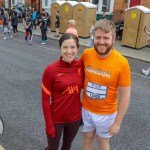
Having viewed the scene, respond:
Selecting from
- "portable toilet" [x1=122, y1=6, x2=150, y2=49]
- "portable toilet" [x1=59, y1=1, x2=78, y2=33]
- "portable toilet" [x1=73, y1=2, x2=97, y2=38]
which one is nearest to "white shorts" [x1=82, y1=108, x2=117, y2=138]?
"portable toilet" [x1=122, y1=6, x2=150, y2=49]

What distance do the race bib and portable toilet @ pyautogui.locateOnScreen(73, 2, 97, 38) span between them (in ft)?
43.5

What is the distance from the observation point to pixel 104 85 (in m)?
2.73

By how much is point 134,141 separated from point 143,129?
1.80 ft

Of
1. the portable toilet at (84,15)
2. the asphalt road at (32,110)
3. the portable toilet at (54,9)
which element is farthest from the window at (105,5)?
the asphalt road at (32,110)

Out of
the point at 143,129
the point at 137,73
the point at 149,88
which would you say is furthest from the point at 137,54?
the point at 143,129

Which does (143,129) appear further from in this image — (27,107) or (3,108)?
(3,108)

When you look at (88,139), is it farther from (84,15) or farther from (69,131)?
(84,15)

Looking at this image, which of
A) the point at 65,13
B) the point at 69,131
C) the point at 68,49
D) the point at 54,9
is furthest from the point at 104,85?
the point at 54,9

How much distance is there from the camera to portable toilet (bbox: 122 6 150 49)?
42.1 ft

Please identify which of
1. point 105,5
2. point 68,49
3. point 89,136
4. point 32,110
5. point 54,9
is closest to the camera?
point 68,49

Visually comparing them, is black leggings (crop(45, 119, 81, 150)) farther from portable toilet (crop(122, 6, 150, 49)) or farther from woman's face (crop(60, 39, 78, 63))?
portable toilet (crop(122, 6, 150, 49))

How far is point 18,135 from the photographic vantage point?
14.4ft

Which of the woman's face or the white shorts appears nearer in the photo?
the woman's face

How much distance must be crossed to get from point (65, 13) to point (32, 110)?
40.8ft
